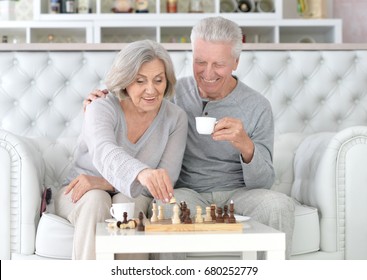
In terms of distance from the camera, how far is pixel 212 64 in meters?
2.42

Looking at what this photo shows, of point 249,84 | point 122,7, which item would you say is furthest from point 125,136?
point 122,7

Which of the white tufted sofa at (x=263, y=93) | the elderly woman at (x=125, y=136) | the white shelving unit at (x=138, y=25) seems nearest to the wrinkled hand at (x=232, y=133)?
the elderly woman at (x=125, y=136)

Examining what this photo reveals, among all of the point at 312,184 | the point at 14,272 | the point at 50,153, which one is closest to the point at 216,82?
the point at 312,184

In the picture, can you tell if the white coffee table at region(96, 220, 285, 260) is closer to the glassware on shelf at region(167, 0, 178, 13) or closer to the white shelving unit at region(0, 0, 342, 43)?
the white shelving unit at region(0, 0, 342, 43)

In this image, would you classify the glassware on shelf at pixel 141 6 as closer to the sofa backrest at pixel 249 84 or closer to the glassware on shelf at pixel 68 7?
the glassware on shelf at pixel 68 7

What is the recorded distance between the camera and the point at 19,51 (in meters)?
3.05

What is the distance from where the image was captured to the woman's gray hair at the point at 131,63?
86.6 inches

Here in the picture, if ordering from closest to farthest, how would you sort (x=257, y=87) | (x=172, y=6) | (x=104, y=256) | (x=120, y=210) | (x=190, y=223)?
(x=104, y=256)
(x=190, y=223)
(x=120, y=210)
(x=257, y=87)
(x=172, y=6)

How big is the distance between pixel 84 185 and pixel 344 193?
87cm

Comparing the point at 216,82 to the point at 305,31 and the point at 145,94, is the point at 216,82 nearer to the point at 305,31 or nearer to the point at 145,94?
the point at 145,94

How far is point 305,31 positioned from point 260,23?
15.8 inches

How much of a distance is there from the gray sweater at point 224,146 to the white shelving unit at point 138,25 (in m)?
2.50

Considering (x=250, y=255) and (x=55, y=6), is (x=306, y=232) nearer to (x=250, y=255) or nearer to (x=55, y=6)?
(x=250, y=255)

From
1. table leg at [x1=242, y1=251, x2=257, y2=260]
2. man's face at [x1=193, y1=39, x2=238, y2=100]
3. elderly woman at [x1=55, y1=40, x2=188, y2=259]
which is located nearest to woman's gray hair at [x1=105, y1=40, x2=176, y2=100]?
elderly woman at [x1=55, y1=40, x2=188, y2=259]
